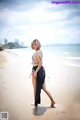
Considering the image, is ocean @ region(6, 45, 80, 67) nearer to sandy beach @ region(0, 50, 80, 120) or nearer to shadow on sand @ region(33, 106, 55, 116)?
sandy beach @ region(0, 50, 80, 120)

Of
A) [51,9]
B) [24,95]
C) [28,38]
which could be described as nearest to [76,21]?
[51,9]

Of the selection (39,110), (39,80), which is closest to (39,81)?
(39,80)

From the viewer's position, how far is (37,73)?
191 cm

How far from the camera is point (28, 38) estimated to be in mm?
1900

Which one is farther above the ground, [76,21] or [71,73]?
[76,21]

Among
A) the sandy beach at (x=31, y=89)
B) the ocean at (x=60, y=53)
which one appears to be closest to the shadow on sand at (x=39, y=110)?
the sandy beach at (x=31, y=89)

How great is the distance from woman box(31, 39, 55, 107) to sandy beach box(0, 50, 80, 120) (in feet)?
0.10

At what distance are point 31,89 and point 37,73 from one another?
14 centimetres

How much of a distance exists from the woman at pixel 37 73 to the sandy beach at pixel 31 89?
3cm

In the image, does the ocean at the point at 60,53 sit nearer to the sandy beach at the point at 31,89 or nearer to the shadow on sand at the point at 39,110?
the sandy beach at the point at 31,89

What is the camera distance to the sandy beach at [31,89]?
1.92 m

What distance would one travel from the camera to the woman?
6.25 ft

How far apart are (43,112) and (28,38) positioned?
1.91ft

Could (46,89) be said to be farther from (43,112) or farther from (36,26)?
(36,26)
